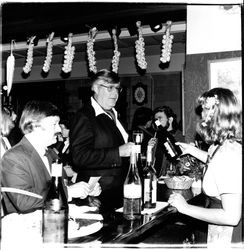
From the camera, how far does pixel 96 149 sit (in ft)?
6.90

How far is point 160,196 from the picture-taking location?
1880 millimetres

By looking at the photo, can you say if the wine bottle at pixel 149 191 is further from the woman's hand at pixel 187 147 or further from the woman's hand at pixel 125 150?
the woman's hand at pixel 187 147

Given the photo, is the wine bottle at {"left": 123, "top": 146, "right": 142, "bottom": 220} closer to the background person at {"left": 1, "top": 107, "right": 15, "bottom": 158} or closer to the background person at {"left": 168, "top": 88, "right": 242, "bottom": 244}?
the background person at {"left": 168, "top": 88, "right": 242, "bottom": 244}

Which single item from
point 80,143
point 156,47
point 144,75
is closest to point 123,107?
point 144,75

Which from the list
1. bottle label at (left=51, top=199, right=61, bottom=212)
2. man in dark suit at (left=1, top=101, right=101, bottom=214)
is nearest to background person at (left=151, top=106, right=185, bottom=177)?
man in dark suit at (left=1, top=101, right=101, bottom=214)

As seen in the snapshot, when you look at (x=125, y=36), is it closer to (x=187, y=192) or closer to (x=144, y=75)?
(x=144, y=75)

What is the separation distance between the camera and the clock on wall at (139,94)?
640 cm

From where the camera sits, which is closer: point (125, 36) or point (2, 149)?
point (2, 149)

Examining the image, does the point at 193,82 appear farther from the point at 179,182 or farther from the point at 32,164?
the point at 32,164

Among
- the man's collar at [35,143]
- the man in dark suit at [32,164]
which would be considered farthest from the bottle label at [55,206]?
the man's collar at [35,143]

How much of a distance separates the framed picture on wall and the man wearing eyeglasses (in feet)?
2.99

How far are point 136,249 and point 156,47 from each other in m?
4.91

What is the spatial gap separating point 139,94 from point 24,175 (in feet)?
16.8

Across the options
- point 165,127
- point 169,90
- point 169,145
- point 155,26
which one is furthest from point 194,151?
point 169,90
